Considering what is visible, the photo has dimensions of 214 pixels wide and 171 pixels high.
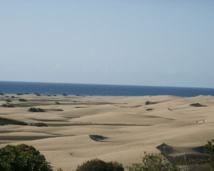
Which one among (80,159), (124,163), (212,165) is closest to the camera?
(212,165)

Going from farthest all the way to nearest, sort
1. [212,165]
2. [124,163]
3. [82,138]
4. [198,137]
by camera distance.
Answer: [82,138] → [198,137] → [124,163] → [212,165]

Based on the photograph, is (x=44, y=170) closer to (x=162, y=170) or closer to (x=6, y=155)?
(x=6, y=155)

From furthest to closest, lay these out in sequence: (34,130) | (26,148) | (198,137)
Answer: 1. (34,130)
2. (198,137)
3. (26,148)

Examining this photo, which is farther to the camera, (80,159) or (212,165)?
(80,159)

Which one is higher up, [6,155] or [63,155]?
[6,155]

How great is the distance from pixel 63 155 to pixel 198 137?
7.61m

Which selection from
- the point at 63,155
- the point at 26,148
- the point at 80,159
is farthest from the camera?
the point at 63,155

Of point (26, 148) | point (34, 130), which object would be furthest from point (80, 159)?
point (34, 130)

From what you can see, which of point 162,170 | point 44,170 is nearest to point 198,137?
point 162,170

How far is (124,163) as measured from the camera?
14.0 m

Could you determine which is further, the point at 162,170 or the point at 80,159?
the point at 80,159

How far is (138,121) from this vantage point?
3412 cm

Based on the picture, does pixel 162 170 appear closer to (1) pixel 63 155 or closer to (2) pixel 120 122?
(1) pixel 63 155

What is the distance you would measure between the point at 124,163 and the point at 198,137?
708cm
